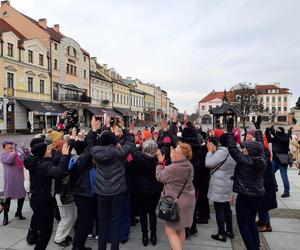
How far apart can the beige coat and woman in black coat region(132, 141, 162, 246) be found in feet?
1.80

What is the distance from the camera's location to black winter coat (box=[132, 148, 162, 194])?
4439 millimetres

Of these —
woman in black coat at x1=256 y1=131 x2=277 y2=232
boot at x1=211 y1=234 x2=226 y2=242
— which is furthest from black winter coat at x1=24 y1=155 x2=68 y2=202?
woman in black coat at x1=256 y1=131 x2=277 y2=232

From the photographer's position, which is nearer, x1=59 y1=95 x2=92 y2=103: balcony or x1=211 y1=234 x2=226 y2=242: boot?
x1=211 y1=234 x2=226 y2=242: boot

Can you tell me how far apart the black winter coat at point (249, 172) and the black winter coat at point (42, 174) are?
7.40 ft

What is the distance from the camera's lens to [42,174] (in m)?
3.83

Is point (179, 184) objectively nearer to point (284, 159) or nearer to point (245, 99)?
point (284, 159)

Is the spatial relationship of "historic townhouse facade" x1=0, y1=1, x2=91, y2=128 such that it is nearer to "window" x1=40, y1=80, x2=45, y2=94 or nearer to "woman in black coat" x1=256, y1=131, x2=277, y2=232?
"window" x1=40, y1=80, x2=45, y2=94

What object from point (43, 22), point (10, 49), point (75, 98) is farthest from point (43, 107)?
point (43, 22)

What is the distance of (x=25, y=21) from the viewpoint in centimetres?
3766

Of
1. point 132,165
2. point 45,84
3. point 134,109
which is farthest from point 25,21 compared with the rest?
point 132,165

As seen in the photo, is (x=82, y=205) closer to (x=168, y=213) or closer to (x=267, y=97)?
(x=168, y=213)

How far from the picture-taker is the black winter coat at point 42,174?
3771 millimetres

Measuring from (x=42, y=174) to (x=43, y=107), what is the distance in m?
32.7

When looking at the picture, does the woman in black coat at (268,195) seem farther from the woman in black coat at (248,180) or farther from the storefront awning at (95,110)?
the storefront awning at (95,110)
